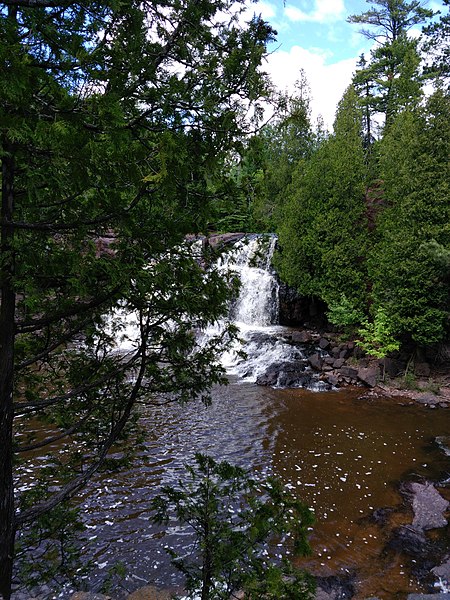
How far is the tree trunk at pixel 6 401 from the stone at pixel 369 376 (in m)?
12.7

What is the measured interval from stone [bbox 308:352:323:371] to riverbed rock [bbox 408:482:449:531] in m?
7.42

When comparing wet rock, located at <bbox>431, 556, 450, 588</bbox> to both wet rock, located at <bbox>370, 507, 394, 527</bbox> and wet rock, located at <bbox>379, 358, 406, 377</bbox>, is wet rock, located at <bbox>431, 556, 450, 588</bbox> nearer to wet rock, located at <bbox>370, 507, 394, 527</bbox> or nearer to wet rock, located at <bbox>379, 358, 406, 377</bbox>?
wet rock, located at <bbox>370, 507, 394, 527</bbox>

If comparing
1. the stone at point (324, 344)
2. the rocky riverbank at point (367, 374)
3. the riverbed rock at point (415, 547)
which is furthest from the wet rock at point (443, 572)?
the stone at point (324, 344)

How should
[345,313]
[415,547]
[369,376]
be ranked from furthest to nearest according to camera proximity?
[345,313]
[369,376]
[415,547]

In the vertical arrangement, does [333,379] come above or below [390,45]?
below

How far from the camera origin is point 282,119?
2.57m

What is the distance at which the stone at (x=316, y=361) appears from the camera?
15.0 metres

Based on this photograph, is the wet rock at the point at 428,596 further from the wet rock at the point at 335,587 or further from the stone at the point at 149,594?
the stone at the point at 149,594

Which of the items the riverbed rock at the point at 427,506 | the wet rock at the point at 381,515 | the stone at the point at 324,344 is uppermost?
the stone at the point at 324,344

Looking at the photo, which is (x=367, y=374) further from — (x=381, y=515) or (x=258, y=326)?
(x=381, y=515)

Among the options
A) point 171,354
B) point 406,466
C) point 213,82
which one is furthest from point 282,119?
point 406,466

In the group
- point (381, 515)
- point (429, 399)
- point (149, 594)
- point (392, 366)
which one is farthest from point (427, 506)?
point (392, 366)

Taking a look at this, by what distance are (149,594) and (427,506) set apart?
498cm

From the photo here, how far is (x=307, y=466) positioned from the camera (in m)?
8.45
